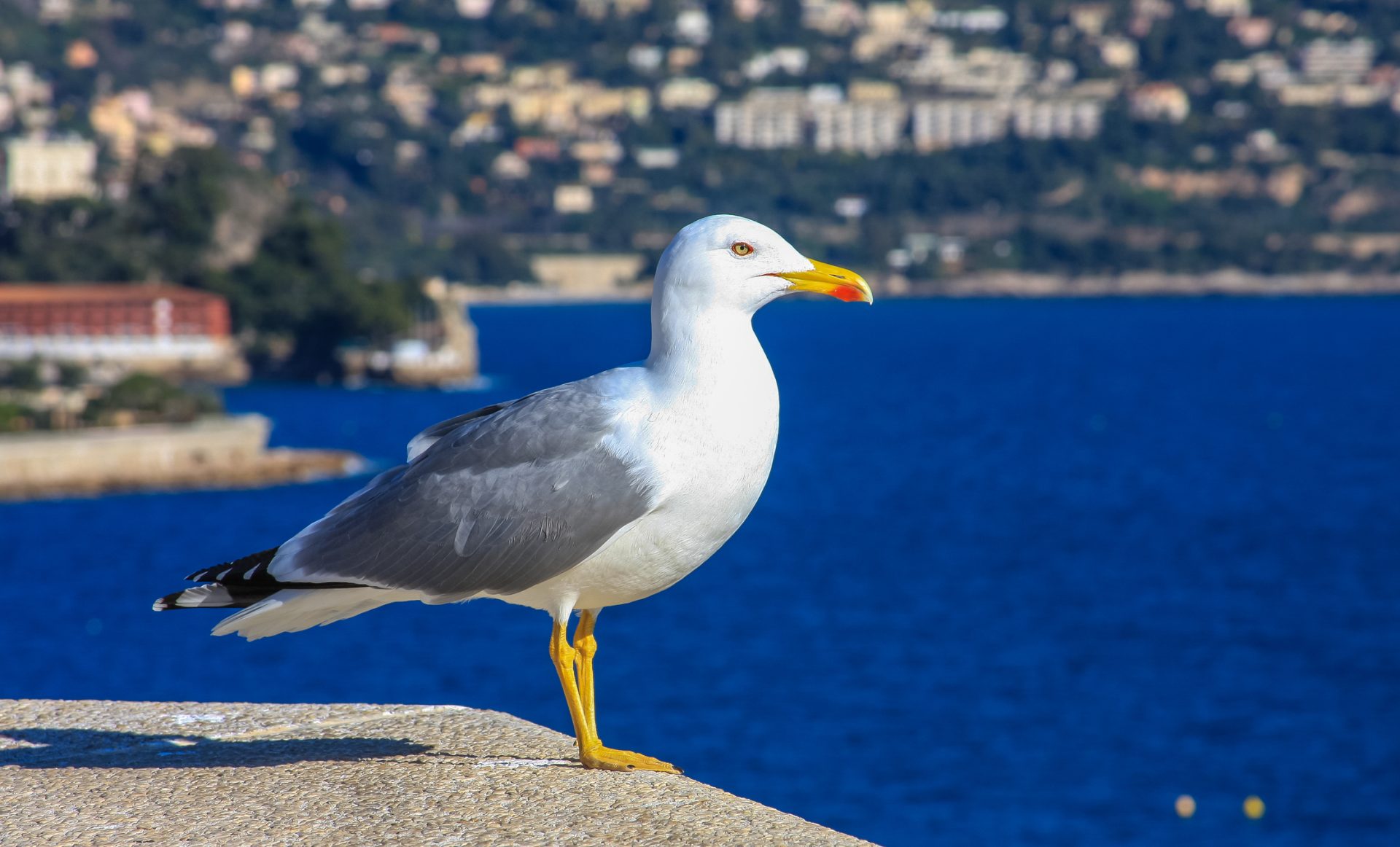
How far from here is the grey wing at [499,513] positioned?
5.08m

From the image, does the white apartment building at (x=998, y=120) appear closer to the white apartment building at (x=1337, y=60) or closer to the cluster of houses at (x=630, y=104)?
the cluster of houses at (x=630, y=104)

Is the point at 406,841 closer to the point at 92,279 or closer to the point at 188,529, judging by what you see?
the point at 188,529

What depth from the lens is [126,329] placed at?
78.8m

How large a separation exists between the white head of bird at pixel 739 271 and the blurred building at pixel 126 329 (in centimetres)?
7030

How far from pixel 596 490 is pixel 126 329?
77007 millimetres

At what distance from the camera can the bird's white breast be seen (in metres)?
5.05

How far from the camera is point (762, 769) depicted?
76.7ft

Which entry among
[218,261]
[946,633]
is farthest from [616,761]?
[218,261]

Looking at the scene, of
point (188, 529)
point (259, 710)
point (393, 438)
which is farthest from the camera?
point (393, 438)

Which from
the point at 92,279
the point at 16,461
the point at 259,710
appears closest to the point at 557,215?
the point at 92,279

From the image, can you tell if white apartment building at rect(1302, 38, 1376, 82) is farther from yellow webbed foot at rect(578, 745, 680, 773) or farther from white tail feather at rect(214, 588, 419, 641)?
white tail feather at rect(214, 588, 419, 641)

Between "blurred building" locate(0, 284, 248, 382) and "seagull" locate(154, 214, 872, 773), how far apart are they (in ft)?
229

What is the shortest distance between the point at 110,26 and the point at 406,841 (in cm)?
20212

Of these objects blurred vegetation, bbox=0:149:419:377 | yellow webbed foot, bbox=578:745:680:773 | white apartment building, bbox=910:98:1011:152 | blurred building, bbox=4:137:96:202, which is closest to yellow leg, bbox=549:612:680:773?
yellow webbed foot, bbox=578:745:680:773
